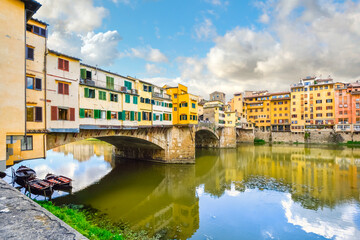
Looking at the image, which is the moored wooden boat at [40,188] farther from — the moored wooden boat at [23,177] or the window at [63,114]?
the window at [63,114]

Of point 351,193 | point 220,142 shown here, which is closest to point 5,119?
point 351,193

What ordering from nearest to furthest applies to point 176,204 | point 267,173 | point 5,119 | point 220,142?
point 5,119
point 176,204
point 267,173
point 220,142

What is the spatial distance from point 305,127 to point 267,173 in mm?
51872

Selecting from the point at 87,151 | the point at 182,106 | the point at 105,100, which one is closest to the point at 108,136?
the point at 105,100

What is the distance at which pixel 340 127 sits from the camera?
6109cm

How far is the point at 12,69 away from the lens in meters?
11.4

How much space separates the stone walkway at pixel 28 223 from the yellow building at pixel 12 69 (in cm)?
798

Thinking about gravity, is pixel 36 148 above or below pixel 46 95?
below

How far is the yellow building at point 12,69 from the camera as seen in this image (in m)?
11.0

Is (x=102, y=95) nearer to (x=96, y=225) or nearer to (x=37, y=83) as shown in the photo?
(x=37, y=83)

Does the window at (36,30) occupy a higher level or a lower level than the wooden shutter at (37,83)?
higher

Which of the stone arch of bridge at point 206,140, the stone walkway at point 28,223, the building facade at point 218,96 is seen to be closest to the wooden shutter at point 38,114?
the stone walkway at point 28,223

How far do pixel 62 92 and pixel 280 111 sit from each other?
3067 inches

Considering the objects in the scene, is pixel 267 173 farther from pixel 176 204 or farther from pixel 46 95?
pixel 46 95
